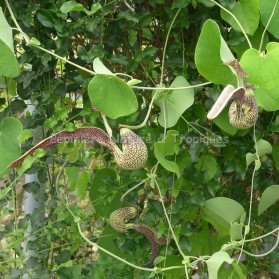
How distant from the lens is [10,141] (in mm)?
873

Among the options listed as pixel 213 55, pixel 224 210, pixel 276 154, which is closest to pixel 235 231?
pixel 224 210

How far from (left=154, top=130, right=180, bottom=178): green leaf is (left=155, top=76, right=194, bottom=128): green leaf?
29mm

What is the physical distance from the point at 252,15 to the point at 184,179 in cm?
28

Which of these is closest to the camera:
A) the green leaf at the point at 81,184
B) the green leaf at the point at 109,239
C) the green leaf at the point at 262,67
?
the green leaf at the point at 262,67

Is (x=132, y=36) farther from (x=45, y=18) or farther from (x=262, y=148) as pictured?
(x=262, y=148)

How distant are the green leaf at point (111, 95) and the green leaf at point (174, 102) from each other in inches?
4.6

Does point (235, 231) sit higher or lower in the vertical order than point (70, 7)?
lower

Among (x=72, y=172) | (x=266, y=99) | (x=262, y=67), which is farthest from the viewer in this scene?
(x=72, y=172)

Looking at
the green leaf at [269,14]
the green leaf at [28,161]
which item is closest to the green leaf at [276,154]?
the green leaf at [269,14]

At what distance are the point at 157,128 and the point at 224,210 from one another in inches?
6.7

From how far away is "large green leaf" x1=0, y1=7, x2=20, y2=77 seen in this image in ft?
2.43

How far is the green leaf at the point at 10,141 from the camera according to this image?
34.1 inches

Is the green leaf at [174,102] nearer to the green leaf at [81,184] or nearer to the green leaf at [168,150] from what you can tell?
the green leaf at [168,150]

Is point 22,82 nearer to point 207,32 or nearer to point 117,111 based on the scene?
point 117,111
